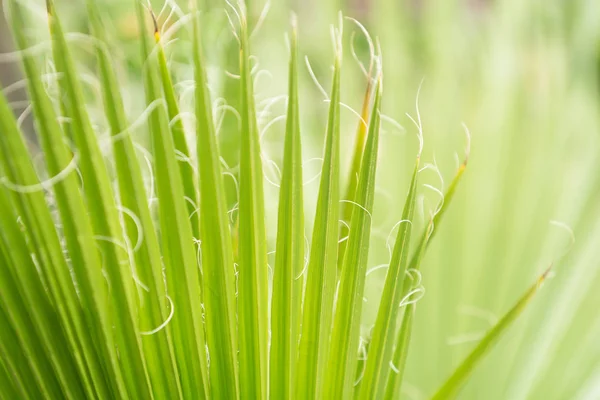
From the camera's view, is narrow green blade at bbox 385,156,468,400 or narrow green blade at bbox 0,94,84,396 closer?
narrow green blade at bbox 0,94,84,396

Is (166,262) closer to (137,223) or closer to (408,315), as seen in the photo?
(137,223)

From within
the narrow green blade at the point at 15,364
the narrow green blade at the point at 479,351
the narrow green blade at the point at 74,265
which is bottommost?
the narrow green blade at the point at 479,351

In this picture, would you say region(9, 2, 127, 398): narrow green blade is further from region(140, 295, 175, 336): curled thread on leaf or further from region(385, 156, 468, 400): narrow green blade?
region(385, 156, 468, 400): narrow green blade

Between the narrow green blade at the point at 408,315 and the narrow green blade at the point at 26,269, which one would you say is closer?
the narrow green blade at the point at 26,269

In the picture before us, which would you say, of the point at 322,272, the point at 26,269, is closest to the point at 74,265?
the point at 26,269

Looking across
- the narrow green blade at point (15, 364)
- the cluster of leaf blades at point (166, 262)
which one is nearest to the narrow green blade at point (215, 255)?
the cluster of leaf blades at point (166, 262)

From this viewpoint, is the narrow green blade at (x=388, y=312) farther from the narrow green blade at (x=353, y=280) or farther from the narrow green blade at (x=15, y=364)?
the narrow green blade at (x=15, y=364)

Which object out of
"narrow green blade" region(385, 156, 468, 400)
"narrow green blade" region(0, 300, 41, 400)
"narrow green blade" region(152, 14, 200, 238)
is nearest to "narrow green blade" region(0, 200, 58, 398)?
"narrow green blade" region(0, 300, 41, 400)
